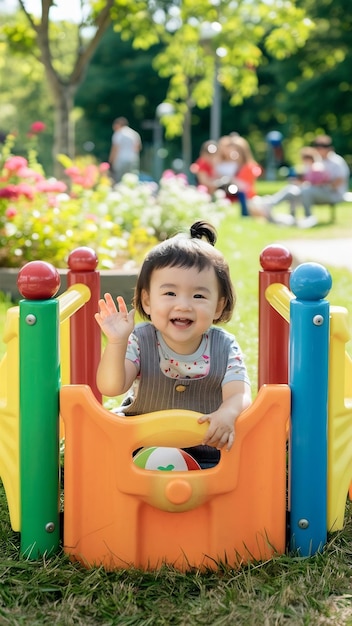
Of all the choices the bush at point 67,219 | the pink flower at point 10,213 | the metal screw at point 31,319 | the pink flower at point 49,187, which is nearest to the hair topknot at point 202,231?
the metal screw at point 31,319

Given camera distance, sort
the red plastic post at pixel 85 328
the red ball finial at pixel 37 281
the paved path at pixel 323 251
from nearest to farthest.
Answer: the red ball finial at pixel 37 281 → the red plastic post at pixel 85 328 → the paved path at pixel 323 251

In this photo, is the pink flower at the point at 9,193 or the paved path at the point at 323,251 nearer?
the pink flower at the point at 9,193

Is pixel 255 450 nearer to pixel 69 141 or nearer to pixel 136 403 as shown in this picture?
pixel 136 403

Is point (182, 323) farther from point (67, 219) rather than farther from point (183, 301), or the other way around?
point (67, 219)

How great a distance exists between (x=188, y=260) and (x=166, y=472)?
0.60 meters

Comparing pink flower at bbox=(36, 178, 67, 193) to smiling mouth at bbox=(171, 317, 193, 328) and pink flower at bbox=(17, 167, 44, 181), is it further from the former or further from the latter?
smiling mouth at bbox=(171, 317, 193, 328)

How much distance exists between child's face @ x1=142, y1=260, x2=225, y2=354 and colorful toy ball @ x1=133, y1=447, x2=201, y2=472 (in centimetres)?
32

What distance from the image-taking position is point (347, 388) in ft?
8.80

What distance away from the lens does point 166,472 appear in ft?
7.64

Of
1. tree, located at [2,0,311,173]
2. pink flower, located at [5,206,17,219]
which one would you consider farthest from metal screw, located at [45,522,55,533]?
tree, located at [2,0,311,173]

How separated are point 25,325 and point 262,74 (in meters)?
41.0

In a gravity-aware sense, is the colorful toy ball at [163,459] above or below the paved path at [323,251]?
below

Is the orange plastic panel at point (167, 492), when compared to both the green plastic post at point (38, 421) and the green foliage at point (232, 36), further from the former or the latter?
the green foliage at point (232, 36)

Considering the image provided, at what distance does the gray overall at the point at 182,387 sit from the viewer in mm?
2615
